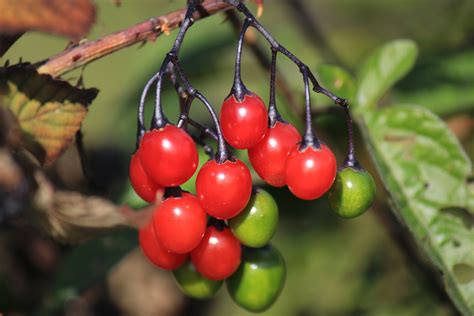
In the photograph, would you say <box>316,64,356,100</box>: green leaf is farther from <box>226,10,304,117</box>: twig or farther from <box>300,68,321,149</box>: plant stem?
<box>300,68,321,149</box>: plant stem

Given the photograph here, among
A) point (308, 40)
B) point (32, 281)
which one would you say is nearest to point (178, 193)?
point (32, 281)

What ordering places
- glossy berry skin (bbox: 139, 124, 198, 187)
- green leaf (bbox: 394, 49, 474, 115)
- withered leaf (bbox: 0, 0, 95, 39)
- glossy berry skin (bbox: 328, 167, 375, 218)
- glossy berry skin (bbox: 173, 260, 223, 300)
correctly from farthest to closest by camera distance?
green leaf (bbox: 394, 49, 474, 115) → glossy berry skin (bbox: 173, 260, 223, 300) → glossy berry skin (bbox: 328, 167, 375, 218) → glossy berry skin (bbox: 139, 124, 198, 187) → withered leaf (bbox: 0, 0, 95, 39)

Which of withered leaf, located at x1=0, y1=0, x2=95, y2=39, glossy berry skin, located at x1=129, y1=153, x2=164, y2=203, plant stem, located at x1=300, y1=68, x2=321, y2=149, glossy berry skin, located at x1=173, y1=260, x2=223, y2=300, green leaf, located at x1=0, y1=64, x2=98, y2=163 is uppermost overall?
withered leaf, located at x1=0, y1=0, x2=95, y2=39

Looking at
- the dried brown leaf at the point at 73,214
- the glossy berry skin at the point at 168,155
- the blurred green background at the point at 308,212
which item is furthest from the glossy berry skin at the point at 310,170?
the blurred green background at the point at 308,212

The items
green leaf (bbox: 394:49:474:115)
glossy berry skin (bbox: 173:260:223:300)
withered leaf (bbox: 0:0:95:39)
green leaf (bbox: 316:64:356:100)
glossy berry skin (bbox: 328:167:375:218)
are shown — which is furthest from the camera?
green leaf (bbox: 394:49:474:115)

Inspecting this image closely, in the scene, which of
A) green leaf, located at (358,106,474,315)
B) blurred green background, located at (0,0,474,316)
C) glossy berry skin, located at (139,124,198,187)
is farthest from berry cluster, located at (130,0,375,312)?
blurred green background, located at (0,0,474,316)

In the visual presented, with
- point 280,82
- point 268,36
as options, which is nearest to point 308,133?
point 268,36

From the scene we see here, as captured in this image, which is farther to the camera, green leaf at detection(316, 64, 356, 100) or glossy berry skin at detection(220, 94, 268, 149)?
green leaf at detection(316, 64, 356, 100)
